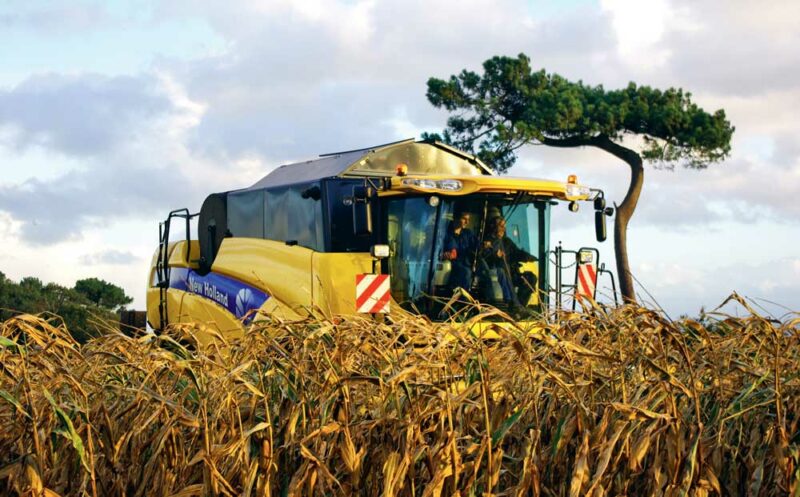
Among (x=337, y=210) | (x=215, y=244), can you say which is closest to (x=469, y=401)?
(x=337, y=210)

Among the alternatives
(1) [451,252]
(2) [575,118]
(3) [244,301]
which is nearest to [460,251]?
(1) [451,252]

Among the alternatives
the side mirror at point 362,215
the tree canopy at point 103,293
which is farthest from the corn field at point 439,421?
the tree canopy at point 103,293

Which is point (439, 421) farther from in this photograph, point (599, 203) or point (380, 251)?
point (599, 203)

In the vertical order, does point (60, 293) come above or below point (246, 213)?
below

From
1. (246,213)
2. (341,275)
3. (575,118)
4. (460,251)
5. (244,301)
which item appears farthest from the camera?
(575,118)

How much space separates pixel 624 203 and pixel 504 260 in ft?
76.3

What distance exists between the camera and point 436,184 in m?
12.7

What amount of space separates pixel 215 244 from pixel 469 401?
40.7ft

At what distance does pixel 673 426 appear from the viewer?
5012 mm

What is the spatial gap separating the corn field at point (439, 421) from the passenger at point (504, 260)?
23.1ft

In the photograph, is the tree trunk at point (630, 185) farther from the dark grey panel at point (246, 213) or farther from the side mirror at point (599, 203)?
the side mirror at point (599, 203)

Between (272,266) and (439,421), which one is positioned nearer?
(439,421)

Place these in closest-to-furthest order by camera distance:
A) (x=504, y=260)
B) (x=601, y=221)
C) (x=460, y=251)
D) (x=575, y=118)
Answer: (x=460, y=251) < (x=504, y=260) < (x=601, y=221) < (x=575, y=118)

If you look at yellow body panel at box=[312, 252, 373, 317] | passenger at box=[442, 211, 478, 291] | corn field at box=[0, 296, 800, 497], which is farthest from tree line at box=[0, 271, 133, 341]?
corn field at box=[0, 296, 800, 497]
